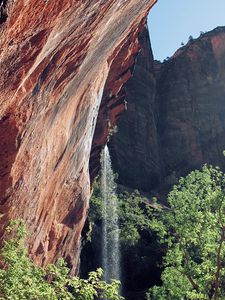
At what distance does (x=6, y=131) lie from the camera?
1376cm

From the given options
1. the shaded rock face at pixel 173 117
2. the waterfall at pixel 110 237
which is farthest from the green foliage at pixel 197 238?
the shaded rock face at pixel 173 117

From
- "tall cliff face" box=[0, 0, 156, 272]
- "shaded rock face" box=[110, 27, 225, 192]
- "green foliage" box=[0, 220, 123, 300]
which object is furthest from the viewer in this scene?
"shaded rock face" box=[110, 27, 225, 192]

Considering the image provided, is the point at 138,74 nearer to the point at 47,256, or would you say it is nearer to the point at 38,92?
the point at 47,256

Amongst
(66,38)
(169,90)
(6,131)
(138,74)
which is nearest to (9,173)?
(6,131)

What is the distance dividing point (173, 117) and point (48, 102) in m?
46.5

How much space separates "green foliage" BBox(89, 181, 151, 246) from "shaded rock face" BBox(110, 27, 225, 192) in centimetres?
623

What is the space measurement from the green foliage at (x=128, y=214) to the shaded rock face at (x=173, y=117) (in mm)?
6225

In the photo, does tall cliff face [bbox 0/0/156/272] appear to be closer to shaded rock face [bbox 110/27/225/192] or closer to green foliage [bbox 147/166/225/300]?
green foliage [bbox 147/166/225/300]

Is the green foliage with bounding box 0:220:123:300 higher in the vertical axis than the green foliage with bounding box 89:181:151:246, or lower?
lower

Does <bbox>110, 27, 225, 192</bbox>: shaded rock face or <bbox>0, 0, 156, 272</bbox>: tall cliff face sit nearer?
<bbox>0, 0, 156, 272</bbox>: tall cliff face

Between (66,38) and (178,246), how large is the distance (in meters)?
10.4

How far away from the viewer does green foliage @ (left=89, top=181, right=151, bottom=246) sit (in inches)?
1565

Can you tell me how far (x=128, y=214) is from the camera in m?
41.7

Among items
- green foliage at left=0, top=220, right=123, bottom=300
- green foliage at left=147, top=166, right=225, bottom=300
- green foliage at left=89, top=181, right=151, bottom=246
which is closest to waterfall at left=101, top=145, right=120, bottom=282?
green foliage at left=89, top=181, right=151, bottom=246
